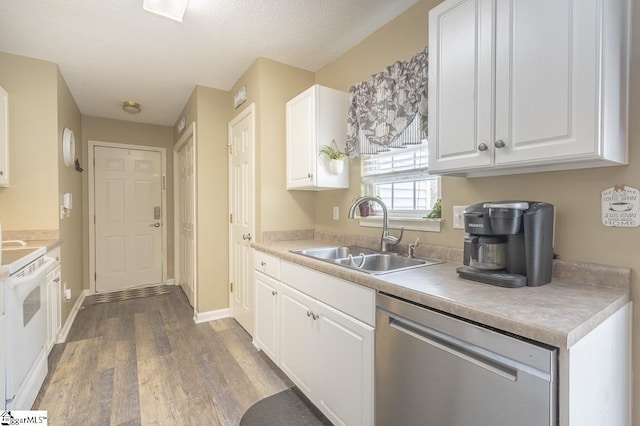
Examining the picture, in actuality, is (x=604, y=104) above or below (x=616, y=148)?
above

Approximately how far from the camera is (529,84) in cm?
111

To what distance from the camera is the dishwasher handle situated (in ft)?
2.88

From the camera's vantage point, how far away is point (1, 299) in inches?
58.9

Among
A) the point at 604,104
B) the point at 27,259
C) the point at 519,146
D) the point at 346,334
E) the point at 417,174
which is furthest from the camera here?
the point at 417,174

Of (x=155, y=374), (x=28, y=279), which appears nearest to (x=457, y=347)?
(x=155, y=374)

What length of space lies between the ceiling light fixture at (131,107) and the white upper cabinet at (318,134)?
2.28m

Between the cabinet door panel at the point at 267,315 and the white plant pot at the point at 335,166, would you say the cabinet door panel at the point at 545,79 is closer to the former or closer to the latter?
the white plant pot at the point at 335,166

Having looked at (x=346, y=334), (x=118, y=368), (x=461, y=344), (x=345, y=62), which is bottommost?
(x=118, y=368)

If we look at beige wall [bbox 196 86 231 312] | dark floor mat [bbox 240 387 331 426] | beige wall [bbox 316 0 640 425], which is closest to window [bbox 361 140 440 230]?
beige wall [bbox 316 0 640 425]

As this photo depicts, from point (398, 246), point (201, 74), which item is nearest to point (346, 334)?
point (398, 246)

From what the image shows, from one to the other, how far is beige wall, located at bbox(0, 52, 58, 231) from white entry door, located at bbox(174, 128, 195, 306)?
115cm

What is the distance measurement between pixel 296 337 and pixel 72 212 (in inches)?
119

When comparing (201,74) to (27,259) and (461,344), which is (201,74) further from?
(461,344)

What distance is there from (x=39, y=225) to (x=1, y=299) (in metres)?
1.37
